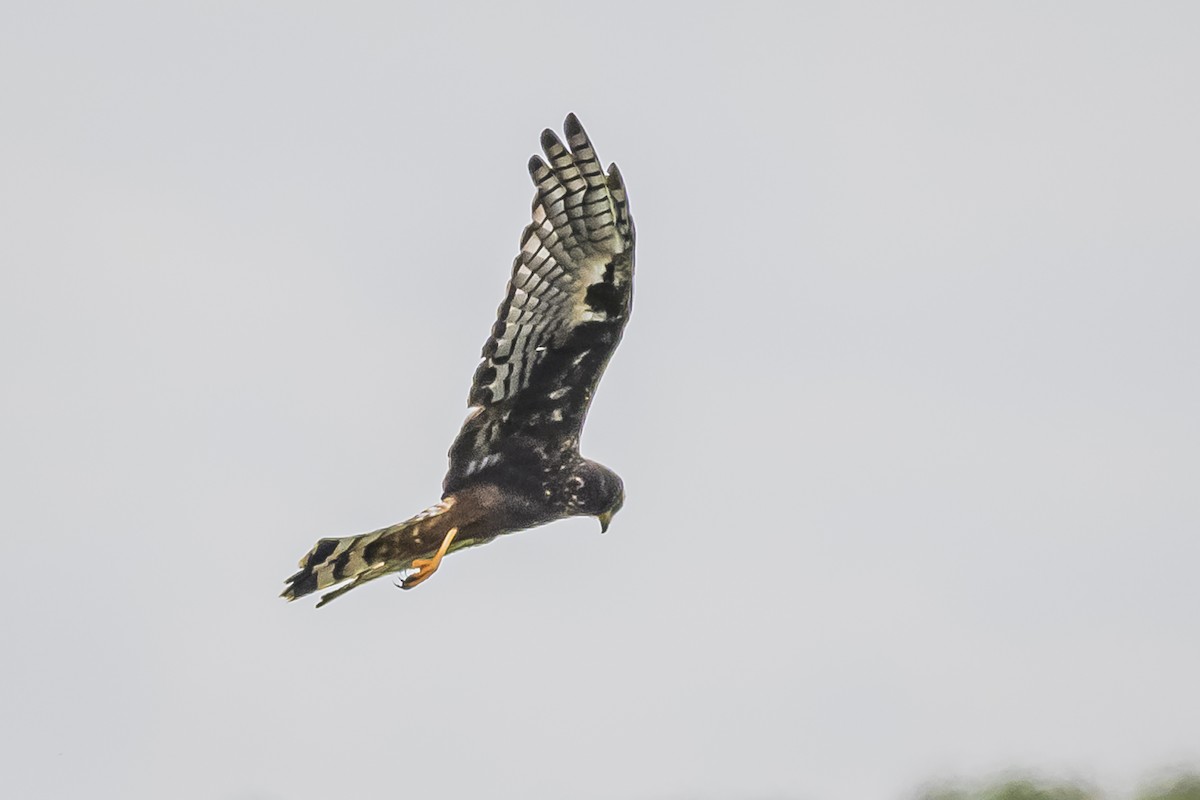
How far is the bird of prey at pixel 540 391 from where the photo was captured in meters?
15.4

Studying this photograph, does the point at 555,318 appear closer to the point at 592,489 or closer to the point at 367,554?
the point at 592,489

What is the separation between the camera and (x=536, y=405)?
16.0 meters

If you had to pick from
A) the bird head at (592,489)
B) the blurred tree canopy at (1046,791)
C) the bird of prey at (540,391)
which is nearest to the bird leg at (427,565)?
the bird of prey at (540,391)

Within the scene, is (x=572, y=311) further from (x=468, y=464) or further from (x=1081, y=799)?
(x=1081, y=799)

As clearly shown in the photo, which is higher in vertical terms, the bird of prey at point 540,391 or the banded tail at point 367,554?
the bird of prey at point 540,391

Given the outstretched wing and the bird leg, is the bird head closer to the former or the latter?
the outstretched wing

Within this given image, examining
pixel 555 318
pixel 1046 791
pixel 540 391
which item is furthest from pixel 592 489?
pixel 1046 791

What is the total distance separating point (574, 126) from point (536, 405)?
6.95 ft

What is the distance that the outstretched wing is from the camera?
15391mm

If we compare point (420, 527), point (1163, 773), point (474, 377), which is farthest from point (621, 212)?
point (1163, 773)

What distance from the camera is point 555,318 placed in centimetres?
1574

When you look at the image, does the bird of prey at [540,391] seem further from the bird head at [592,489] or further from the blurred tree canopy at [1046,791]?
the blurred tree canopy at [1046,791]

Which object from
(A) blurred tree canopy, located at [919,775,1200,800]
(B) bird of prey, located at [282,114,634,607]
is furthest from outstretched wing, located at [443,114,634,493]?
(A) blurred tree canopy, located at [919,775,1200,800]

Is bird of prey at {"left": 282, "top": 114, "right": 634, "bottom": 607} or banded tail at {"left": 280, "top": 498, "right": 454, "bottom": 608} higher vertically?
bird of prey at {"left": 282, "top": 114, "right": 634, "bottom": 607}
